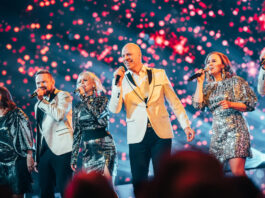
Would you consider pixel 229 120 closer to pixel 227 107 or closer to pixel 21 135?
pixel 227 107

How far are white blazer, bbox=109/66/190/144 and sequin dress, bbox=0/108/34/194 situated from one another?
0.86 meters

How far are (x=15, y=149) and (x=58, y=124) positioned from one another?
17.9 inches

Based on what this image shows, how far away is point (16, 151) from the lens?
3.26 meters

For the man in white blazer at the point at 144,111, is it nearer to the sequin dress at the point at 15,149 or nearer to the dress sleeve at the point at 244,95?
the dress sleeve at the point at 244,95

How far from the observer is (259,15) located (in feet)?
17.2

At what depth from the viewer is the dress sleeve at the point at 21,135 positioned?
3.26m

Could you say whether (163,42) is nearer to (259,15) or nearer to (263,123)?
(259,15)

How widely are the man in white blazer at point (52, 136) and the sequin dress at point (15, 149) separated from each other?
0.17 m

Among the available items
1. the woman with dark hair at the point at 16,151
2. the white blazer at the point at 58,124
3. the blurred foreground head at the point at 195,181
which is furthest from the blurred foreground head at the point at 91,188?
the woman with dark hair at the point at 16,151

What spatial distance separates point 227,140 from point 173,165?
214 cm

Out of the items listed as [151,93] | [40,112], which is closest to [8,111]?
[40,112]

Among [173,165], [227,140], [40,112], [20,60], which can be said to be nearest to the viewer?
[173,165]

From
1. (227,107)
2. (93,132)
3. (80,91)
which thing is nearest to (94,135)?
(93,132)

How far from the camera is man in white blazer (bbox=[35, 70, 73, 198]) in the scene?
3.00m
